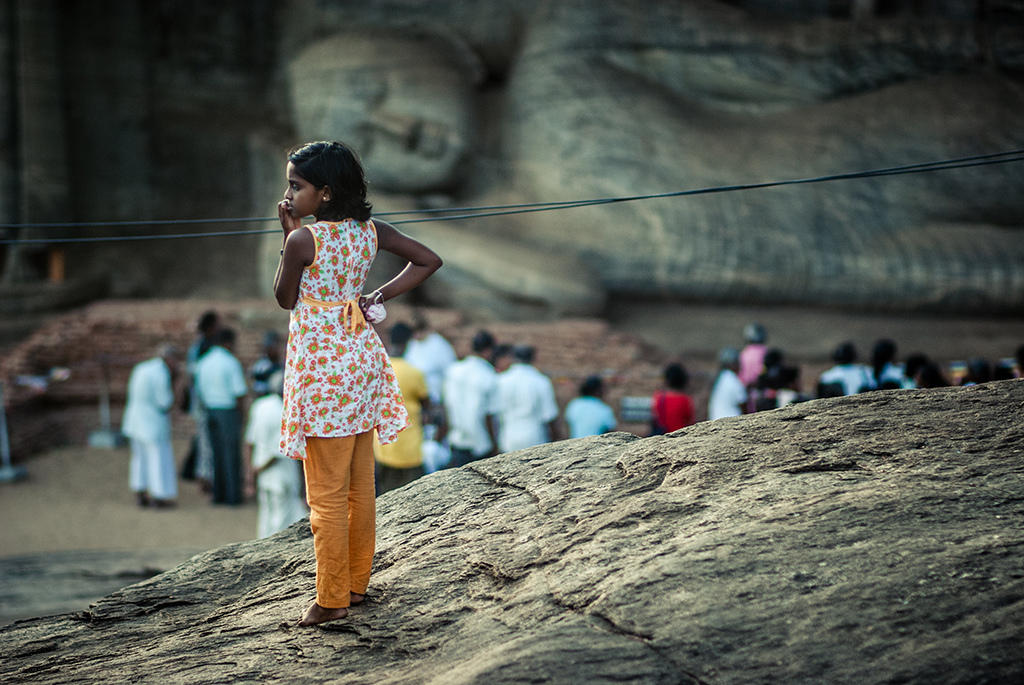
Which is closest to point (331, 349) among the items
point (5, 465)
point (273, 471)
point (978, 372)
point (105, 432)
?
point (273, 471)

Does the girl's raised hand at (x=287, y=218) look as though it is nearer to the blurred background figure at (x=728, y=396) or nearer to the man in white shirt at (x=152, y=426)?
the blurred background figure at (x=728, y=396)

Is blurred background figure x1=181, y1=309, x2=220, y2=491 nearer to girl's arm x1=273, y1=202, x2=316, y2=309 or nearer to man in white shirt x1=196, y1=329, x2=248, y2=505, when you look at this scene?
man in white shirt x1=196, y1=329, x2=248, y2=505

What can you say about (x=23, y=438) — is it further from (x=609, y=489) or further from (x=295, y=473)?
(x=609, y=489)

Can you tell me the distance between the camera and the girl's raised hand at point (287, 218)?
2.68m

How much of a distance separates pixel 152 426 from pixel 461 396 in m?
2.73

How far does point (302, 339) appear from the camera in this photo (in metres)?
2.66

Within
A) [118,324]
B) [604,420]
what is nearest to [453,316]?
[118,324]

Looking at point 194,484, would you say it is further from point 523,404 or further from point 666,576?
point 666,576

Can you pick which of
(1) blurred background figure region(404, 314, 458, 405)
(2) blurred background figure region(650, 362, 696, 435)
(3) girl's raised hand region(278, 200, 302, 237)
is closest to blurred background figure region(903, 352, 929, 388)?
(2) blurred background figure region(650, 362, 696, 435)

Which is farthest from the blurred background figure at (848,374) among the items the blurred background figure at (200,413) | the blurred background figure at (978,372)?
the blurred background figure at (200,413)

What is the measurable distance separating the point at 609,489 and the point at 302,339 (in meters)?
0.96

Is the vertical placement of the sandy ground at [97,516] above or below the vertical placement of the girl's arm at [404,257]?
below

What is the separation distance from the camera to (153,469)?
7.47 m

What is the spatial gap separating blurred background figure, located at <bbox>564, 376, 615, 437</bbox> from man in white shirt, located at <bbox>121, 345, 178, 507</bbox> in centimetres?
326
